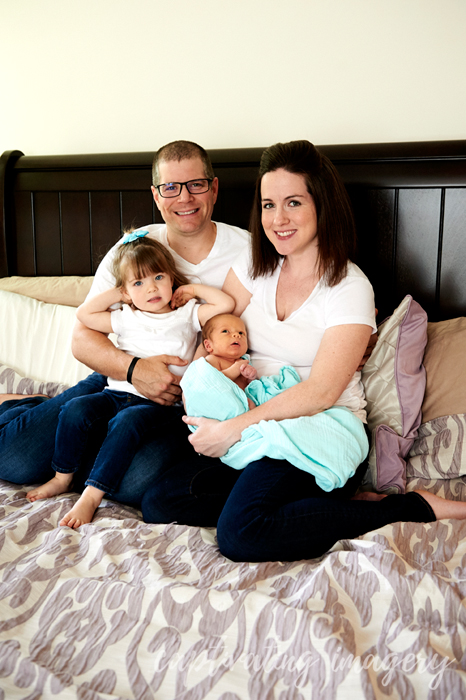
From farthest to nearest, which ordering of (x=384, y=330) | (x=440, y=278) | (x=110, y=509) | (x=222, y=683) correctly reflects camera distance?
(x=440, y=278), (x=384, y=330), (x=110, y=509), (x=222, y=683)

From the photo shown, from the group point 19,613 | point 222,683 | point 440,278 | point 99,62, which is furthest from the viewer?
point 99,62

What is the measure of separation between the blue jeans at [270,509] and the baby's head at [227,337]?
345mm

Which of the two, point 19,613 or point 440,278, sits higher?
point 440,278

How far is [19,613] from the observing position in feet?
3.52

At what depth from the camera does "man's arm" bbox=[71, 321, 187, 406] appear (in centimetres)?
169

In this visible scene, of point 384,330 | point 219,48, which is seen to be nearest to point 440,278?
point 384,330

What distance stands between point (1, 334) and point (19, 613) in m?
1.41

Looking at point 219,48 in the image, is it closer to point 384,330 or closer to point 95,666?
point 384,330

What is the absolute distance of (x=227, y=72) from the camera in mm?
2248

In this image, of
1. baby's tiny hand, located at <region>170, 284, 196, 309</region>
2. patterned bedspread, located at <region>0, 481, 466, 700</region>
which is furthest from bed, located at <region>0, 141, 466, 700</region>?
baby's tiny hand, located at <region>170, 284, 196, 309</region>

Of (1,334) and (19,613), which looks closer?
(19,613)

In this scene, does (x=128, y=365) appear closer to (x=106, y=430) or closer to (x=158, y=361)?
(x=158, y=361)

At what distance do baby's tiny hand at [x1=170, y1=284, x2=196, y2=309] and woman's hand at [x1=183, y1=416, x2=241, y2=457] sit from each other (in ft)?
1.49

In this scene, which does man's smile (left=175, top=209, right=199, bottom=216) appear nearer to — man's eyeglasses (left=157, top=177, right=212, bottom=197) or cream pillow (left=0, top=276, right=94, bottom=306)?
man's eyeglasses (left=157, top=177, right=212, bottom=197)
